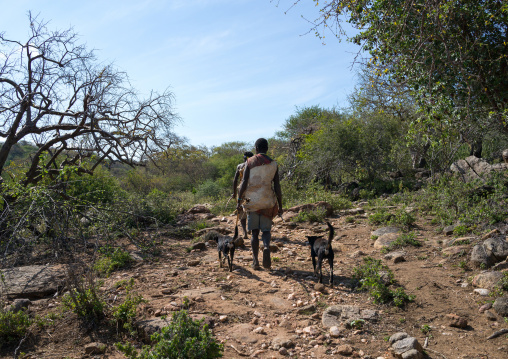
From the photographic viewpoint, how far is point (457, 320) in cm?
366

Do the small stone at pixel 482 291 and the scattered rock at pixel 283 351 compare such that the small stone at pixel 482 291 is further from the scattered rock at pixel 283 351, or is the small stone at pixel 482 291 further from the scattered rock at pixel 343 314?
the scattered rock at pixel 283 351

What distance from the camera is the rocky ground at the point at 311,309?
344 centimetres

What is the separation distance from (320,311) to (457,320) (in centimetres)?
131

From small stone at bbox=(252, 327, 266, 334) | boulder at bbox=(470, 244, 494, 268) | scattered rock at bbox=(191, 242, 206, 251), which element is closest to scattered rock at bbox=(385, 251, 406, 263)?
boulder at bbox=(470, 244, 494, 268)

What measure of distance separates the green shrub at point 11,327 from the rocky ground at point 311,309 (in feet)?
0.47

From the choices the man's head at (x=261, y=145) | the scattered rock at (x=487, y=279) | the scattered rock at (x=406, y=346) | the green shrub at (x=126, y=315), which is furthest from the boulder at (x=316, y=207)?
the scattered rock at (x=406, y=346)

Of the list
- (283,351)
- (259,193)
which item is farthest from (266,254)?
(283,351)

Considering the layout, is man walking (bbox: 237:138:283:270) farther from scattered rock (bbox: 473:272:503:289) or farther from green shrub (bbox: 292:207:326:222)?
green shrub (bbox: 292:207:326:222)

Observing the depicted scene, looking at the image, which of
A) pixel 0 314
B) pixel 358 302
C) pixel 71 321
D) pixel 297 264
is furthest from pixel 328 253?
pixel 0 314

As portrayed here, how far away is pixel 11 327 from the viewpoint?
4016 mm

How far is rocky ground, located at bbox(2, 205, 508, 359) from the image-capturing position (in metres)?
3.44

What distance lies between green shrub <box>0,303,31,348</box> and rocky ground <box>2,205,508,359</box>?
142 millimetres

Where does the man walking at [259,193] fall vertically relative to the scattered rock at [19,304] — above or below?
above

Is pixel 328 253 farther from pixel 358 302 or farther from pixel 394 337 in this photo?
pixel 394 337
